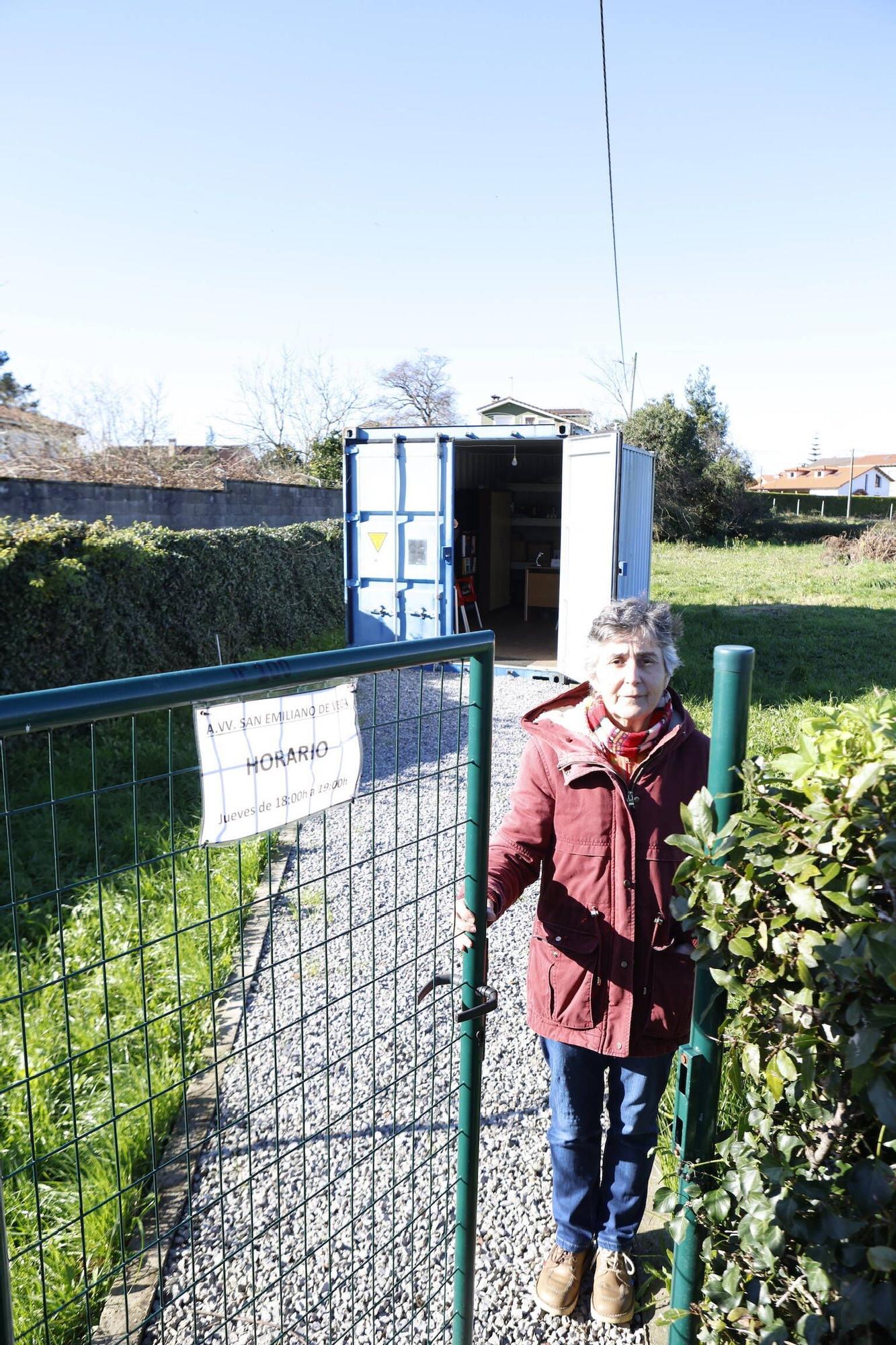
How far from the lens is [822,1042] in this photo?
1.44 meters

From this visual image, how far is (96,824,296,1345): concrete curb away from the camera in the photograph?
1.98 meters

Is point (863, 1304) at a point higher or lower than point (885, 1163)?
lower

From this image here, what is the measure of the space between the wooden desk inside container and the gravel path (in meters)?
11.3

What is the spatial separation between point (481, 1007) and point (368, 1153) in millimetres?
1353

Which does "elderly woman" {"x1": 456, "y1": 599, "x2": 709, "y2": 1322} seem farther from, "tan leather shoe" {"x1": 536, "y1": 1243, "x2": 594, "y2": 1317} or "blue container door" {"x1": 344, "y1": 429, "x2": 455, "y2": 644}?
"blue container door" {"x1": 344, "y1": 429, "x2": 455, "y2": 644}

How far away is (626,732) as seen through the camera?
7.86 ft

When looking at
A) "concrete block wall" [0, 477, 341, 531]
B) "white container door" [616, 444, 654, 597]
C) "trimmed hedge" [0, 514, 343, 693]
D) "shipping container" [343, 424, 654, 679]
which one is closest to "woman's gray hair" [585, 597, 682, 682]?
"trimmed hedge" [0, 514, 343, 693]

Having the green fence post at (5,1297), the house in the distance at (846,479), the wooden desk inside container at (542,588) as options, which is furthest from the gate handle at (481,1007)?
the house in the distance at (846,479)

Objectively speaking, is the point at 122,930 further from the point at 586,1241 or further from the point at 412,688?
the point at 412,688

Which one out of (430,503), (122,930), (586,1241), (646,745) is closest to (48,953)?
(122,930)

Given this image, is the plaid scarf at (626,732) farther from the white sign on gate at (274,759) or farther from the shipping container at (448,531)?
the shipping container at (448,531)

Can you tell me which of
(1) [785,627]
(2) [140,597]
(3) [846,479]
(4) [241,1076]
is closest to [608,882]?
(4) [241,1076]

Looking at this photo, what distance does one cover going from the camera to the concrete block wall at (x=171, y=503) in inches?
345

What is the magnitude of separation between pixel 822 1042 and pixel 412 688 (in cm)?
855
